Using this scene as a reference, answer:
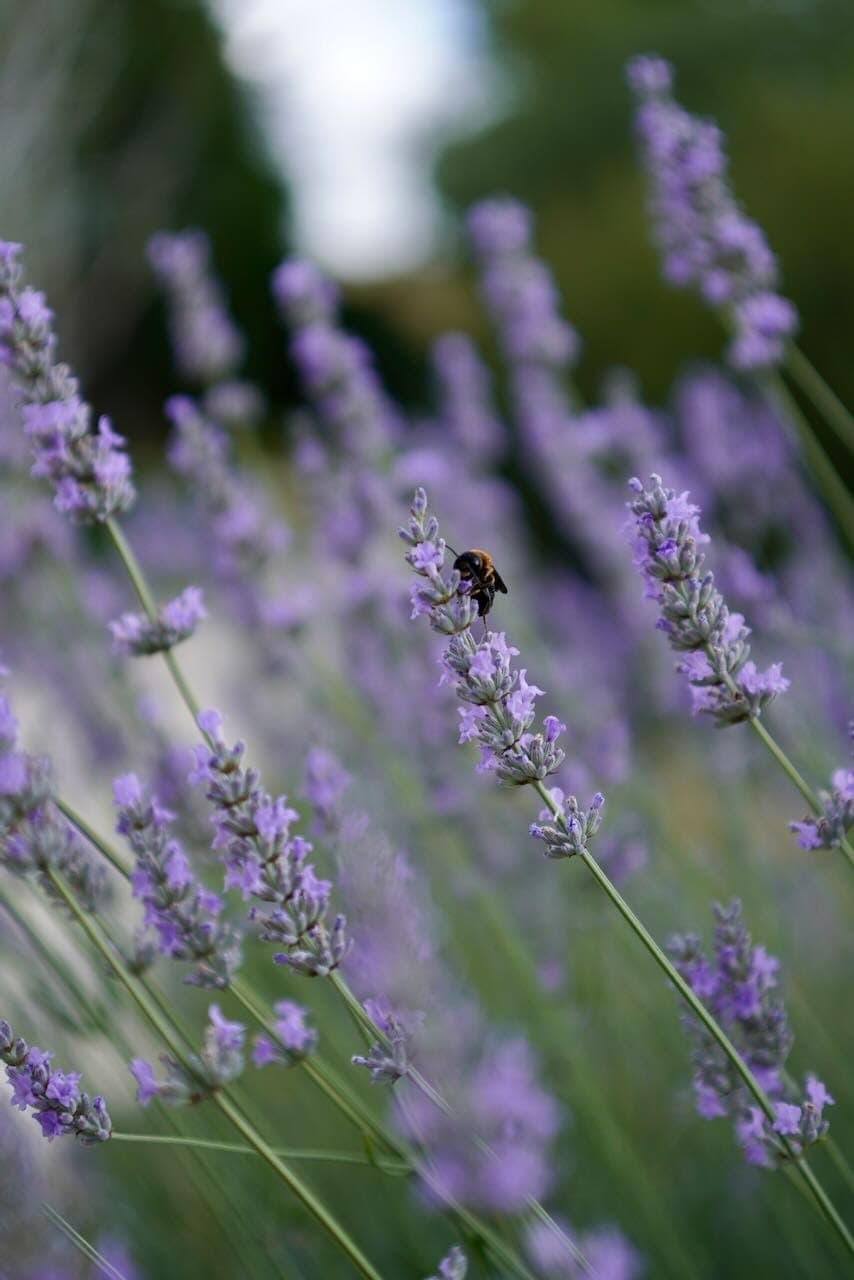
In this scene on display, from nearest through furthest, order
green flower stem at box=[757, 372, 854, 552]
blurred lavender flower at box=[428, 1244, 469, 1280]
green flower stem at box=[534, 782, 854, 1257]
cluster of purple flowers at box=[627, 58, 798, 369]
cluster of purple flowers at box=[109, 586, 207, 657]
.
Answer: green flower stem at box=[534, 782, 854, 1257] → blurred lavender flower at box=[428, 1244, 469, 1280] → cluster of purple flowers at box=[109, 586, 207, 657] → cluster of purple flowers at box=[627, 58, 798, 369] → green flower stem at box=[757, 372, 854, 552]

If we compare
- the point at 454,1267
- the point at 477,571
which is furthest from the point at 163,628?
the point at 454,1267

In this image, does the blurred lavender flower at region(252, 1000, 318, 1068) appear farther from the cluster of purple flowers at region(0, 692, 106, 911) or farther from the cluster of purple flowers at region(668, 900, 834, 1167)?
the cluster of purple flowers at region(668, 900, 834, 1167)

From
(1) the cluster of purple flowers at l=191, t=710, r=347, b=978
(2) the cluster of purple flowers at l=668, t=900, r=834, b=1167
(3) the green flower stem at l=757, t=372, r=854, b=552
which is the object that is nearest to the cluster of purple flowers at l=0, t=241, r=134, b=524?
(1) the cluster of purple flowers at l=191, t=710, r=347, b=978

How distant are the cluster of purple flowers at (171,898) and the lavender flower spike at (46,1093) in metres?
0.15

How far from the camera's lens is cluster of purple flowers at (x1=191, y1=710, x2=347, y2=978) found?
1.31 metres

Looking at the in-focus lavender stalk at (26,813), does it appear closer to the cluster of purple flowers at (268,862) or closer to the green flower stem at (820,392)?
the cluster of purple flowers at (268,862)

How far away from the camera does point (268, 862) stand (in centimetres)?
132

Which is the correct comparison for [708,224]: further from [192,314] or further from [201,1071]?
[201,1071]

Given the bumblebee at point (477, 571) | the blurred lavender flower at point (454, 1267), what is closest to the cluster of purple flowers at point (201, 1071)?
the blurred lavender flower at point (454, 1267)

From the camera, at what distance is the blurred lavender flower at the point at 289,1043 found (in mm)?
1459

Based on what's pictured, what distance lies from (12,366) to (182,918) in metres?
0.65

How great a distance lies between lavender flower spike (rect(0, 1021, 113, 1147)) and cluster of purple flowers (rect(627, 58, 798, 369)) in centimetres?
164

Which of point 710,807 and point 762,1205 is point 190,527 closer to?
point 710,807

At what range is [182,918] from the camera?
1.40 meters
